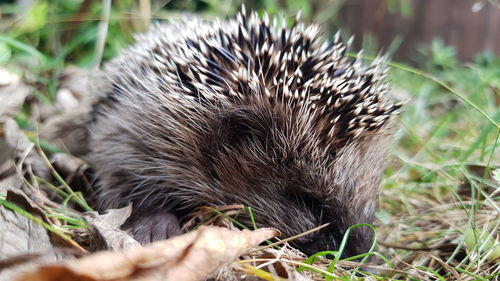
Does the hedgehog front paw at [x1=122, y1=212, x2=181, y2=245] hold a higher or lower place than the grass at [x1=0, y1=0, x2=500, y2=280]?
lower

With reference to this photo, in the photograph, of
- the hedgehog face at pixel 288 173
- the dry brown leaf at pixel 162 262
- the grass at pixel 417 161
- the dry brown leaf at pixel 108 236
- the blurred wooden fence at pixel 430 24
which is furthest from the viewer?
the blurred wooden fence at pixel 430 24

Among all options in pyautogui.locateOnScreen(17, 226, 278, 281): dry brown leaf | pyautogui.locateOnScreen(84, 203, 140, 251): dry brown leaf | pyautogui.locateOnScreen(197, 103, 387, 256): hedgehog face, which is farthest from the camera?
pyautogui.locateOnScreen(197, 103, 387, 256): hedgehog face

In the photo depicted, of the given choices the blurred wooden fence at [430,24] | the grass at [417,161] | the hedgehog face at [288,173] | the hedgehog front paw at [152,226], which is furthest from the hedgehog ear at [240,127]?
the blurred wooden fence at [430,24]

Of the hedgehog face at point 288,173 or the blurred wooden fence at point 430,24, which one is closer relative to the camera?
the hedgehog face at point 288,173

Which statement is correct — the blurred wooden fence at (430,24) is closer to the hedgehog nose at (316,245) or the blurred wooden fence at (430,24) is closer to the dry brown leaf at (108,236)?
the hedgehog nose at (316,245)

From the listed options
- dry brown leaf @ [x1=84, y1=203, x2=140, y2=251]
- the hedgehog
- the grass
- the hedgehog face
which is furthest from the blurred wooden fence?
dry brown leaf @ [x1=84, y1=203, x2=140, y2=251]

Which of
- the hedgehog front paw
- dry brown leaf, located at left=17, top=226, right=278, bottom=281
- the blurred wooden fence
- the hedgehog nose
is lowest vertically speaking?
the hedgehog front paw

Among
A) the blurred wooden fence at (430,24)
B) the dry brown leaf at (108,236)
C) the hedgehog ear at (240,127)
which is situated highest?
the blurred wooden fence at (430,24)

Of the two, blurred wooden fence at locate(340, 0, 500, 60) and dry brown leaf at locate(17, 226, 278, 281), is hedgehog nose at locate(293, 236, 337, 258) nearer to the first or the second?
dry brown leaf at locate(17, 226, 278, 281)
